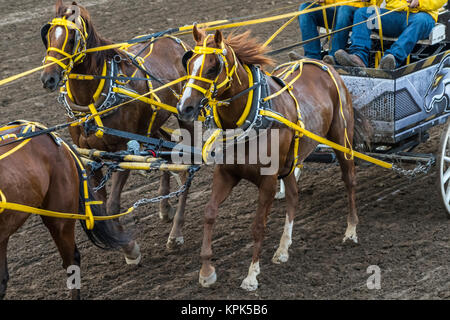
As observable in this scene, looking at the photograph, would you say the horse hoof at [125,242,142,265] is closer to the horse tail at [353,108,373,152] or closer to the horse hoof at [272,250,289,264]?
the horse hoof at [272,250,289,264]

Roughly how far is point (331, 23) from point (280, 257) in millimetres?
2478

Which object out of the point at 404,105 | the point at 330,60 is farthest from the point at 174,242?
the point at 404,105

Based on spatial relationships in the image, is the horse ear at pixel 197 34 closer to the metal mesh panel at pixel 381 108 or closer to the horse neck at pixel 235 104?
the horse neck at pixel 235 104

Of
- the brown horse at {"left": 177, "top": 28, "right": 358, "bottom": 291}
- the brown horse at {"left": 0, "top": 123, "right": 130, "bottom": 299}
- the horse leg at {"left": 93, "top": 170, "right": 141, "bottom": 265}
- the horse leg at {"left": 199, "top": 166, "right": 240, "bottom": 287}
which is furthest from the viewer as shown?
the horse leg at {"left": 93, "top": 170, "right": 141, "bottom": 265}

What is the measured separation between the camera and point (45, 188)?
4398 millimetres

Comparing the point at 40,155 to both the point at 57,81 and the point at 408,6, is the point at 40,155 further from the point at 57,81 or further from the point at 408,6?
the point at 408,6

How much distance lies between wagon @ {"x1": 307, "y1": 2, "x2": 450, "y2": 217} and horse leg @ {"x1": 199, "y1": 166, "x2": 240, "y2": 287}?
130cm

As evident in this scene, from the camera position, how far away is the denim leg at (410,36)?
20.2 ft

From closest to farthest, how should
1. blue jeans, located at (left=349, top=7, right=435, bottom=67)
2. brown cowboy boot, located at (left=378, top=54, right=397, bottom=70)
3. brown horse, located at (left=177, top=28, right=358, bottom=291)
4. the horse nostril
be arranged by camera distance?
1. the horse nostril
2. brown horse, located at (left=177, top=28, right=358, bottom=291)
3. brown cowboy boot, located at (left=378, top=54, right=397, bottom=70)
4. blue jeans, located at (left=349, top=7, right=435, bottom=67)

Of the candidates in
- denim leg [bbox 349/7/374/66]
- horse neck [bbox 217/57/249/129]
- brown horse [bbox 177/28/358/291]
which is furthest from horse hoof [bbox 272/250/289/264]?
denim leg [bbox 349/7/374/66]

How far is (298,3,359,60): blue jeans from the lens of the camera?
6574 mm

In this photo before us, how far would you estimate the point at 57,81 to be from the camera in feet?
16.1

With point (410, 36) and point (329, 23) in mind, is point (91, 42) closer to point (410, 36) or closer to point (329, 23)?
point (329, 23)

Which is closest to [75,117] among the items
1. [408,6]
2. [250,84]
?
[250,84]
